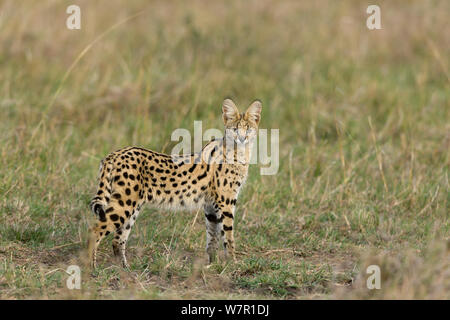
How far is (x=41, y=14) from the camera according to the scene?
11938mm

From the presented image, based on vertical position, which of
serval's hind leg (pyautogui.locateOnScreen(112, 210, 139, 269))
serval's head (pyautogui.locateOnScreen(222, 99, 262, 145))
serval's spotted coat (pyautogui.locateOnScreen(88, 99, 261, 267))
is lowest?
serval's hind leg (pyautogui.locateOnScreen(112, 210, 139, 269))

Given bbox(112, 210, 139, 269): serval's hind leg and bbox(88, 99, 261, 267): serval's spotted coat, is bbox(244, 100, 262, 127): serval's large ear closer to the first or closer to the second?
bbox(88, 99, 261, 267): serval's spotted coat

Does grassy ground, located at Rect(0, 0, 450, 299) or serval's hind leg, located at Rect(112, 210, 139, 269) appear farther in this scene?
serval's hind leg, located at Rect(112, 210, 139, 269)

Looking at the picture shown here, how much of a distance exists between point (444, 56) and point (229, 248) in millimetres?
6894

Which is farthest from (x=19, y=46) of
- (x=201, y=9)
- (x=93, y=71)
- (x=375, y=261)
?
(x=375, y=261)

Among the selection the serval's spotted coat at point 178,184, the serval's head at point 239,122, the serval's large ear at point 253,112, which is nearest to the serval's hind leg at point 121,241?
the serval's spotted coat at point 178,184

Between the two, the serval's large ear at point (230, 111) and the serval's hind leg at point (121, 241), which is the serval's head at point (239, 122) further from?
the serval's hind leg at point (121, 241)

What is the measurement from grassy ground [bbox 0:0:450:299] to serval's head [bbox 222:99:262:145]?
3.30ft

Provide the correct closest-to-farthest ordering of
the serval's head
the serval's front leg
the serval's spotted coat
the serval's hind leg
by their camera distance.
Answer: the serval's spotted coat
the serval's hind leg
the serval's head
the serval's front leg

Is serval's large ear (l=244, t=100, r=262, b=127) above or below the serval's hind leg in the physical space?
above

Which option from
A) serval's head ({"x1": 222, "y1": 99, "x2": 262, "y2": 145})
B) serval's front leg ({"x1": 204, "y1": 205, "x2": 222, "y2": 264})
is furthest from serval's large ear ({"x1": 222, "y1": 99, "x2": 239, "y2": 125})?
serval's front leg ({"x1": 204, "y1": 205, "x2": 222, "y2": 264})

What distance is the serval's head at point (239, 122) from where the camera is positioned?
6172 millimetres

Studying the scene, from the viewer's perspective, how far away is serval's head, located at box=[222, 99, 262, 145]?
617 cm

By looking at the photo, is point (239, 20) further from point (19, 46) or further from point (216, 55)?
point (19, 46)
